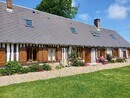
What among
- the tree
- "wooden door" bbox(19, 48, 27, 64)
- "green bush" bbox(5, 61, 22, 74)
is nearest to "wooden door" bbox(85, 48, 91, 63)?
"wooden door" bbox(19, 48, 27, 64)

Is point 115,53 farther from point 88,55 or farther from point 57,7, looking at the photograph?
point 57,7

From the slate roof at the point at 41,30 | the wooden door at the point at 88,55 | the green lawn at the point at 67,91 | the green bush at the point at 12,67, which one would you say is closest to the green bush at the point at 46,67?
the slate roof at the point at 41,30

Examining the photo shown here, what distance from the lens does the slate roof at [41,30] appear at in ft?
54.0

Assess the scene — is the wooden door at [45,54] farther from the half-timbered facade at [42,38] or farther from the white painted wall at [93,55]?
the white painted wall at [93,55]

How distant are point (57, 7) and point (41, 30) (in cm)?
1849

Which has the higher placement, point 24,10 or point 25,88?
point 24,10

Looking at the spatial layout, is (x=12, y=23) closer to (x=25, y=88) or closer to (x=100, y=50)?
(x=25, y=88)

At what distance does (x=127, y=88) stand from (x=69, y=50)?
12238 millimetres

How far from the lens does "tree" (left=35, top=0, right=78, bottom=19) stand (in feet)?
121

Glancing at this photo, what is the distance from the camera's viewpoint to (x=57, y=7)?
122ft

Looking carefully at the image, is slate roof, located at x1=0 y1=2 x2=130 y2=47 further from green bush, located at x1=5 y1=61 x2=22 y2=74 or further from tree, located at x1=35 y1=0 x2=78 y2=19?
tree, located at x1=35 y1=0 x2=78 y2=19

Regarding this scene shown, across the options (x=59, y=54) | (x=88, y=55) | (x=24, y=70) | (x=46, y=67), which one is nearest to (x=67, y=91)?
(x=24, y=70)

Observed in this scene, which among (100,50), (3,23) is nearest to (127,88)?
(3,23)

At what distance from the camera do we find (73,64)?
Result: 21141 mm
